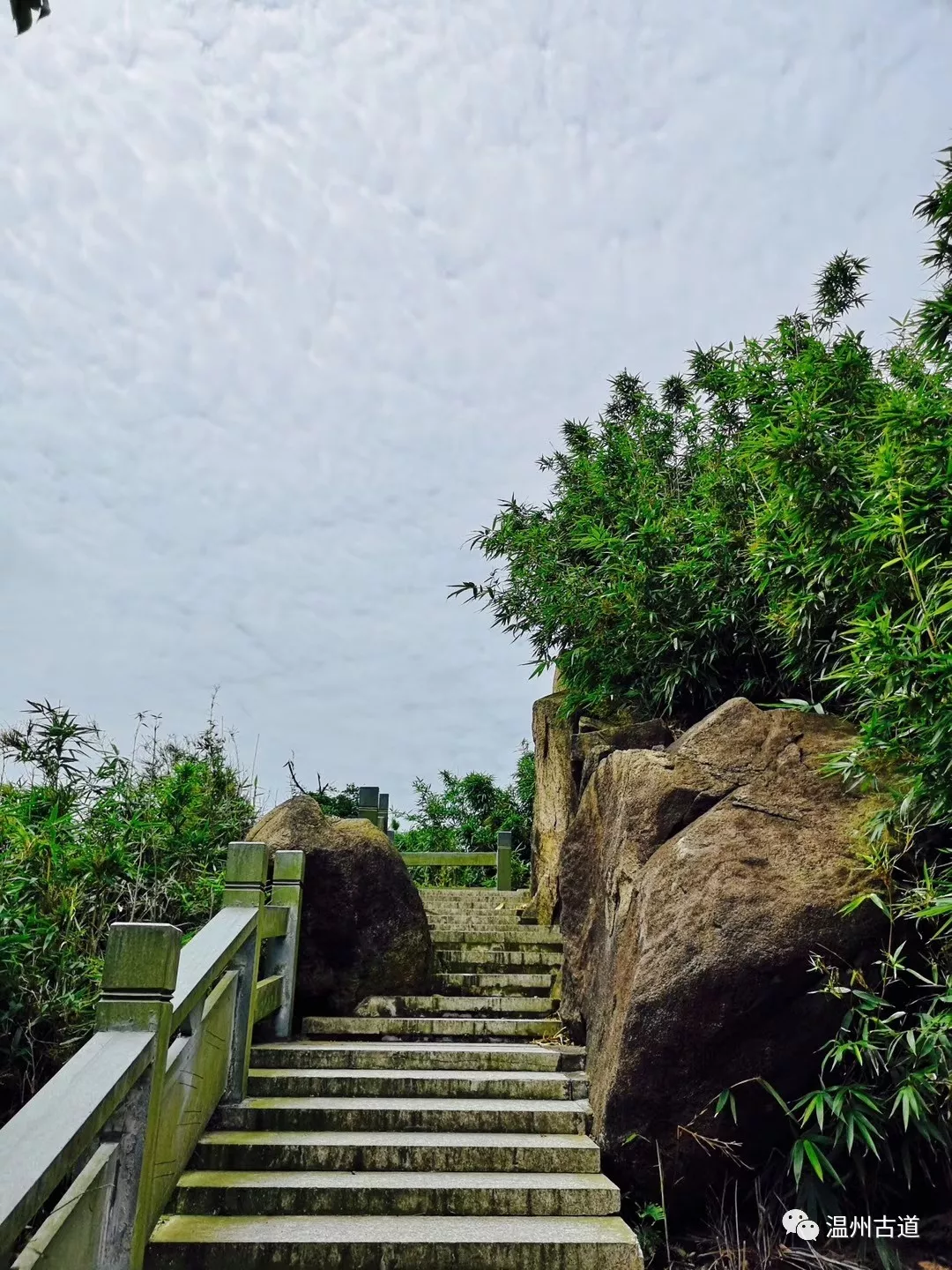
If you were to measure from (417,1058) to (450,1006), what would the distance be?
879mm

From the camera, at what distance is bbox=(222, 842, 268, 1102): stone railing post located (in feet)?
13.7

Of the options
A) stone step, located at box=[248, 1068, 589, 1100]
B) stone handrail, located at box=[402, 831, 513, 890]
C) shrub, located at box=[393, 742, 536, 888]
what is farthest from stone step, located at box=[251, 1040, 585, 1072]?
shrub, located at box=[393, 742, 536, 888]

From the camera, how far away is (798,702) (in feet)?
16.0

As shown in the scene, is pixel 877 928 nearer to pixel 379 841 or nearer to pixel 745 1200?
pixel 745 1200

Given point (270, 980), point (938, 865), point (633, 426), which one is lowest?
point (270, 980)

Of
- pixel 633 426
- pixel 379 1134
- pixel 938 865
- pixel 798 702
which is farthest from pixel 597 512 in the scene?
pixel 379 1134

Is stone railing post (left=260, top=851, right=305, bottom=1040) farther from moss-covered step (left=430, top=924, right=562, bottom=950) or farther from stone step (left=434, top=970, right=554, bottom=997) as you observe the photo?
moss-covered step (left=430, top=924, right=562, bottom=950)

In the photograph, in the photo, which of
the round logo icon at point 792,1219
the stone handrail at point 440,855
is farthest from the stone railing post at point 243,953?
the stone handrail at point 440,855

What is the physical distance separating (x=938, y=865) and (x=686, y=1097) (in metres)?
1.55

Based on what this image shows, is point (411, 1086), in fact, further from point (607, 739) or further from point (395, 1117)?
point (607, 739)

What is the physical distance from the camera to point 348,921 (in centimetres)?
552

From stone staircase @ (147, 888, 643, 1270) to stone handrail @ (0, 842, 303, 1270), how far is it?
0.23 m

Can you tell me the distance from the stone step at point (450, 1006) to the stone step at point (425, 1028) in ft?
0.44

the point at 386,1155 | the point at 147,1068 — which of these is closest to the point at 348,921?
the point at 386,1155
